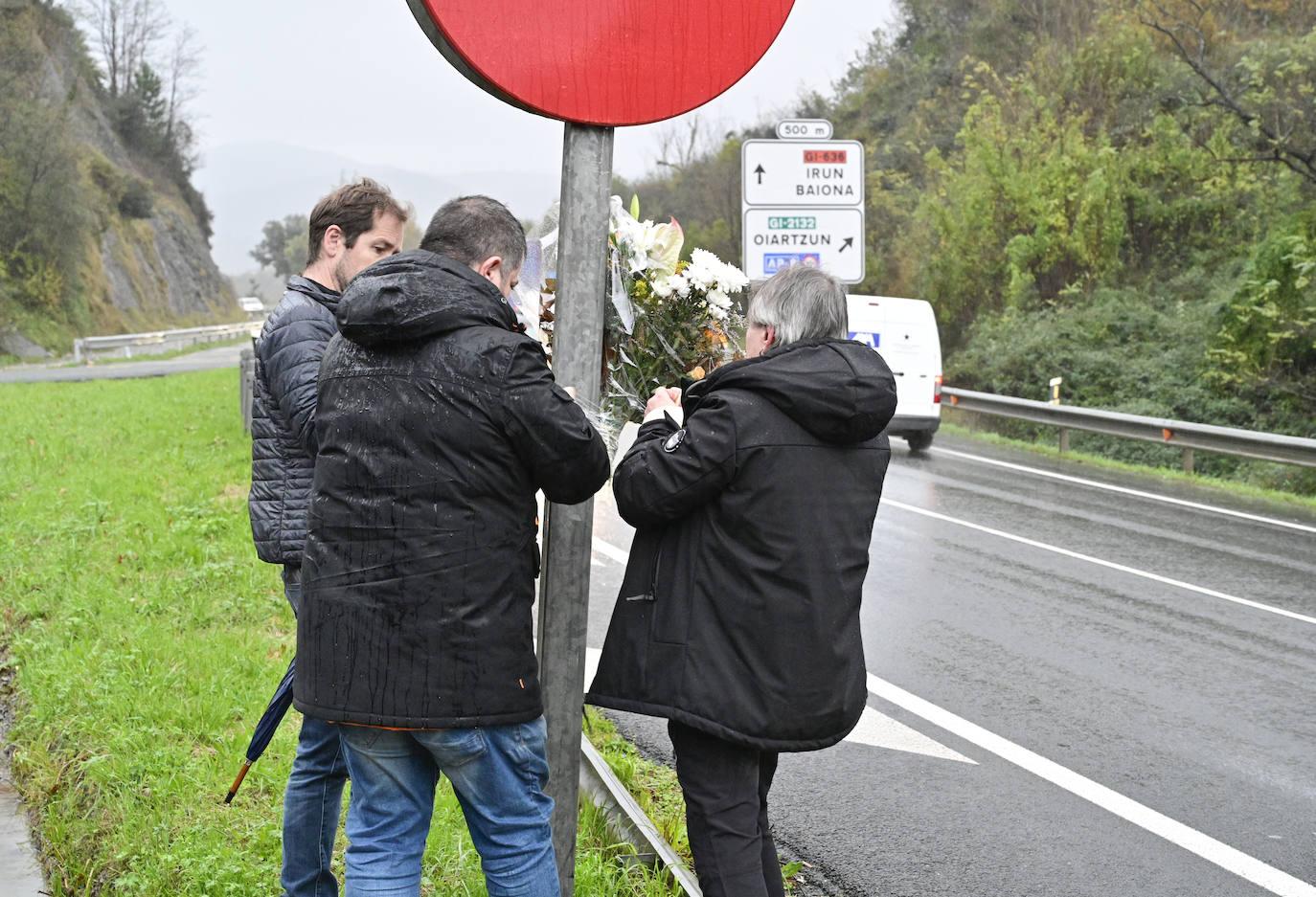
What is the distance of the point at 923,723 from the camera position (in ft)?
20.4

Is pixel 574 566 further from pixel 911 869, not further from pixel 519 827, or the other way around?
pixel 911 869

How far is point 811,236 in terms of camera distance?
1382cm

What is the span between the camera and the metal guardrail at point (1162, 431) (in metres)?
14.5

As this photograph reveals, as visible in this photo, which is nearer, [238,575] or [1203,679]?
[1203,679]

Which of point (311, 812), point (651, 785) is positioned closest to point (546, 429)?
point (311, 812)

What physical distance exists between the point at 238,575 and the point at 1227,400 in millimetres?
17198

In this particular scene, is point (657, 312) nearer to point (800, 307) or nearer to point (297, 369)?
point (800, 307)

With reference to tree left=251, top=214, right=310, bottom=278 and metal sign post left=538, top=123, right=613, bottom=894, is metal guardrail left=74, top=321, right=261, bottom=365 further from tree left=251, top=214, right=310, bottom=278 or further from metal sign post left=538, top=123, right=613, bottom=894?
tree left=251, top=214, right=310, bottom=278

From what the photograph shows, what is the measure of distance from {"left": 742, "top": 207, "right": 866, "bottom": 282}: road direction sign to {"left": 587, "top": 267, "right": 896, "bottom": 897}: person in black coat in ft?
34.7

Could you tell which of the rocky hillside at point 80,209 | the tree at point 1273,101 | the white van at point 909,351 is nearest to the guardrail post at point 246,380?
the white van at point 909,351

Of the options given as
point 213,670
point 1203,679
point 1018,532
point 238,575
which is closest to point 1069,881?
point 1203,679

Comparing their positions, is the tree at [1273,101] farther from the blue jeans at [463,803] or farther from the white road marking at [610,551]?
the blue jeans at [463,803]

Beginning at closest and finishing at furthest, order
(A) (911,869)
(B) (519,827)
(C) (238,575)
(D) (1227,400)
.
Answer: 1. (B) (519,827)
2. (A) (911,869)
3. (C) (238,575)
4. (D) (1227,400)

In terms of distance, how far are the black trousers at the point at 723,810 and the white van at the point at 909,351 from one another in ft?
48.1
